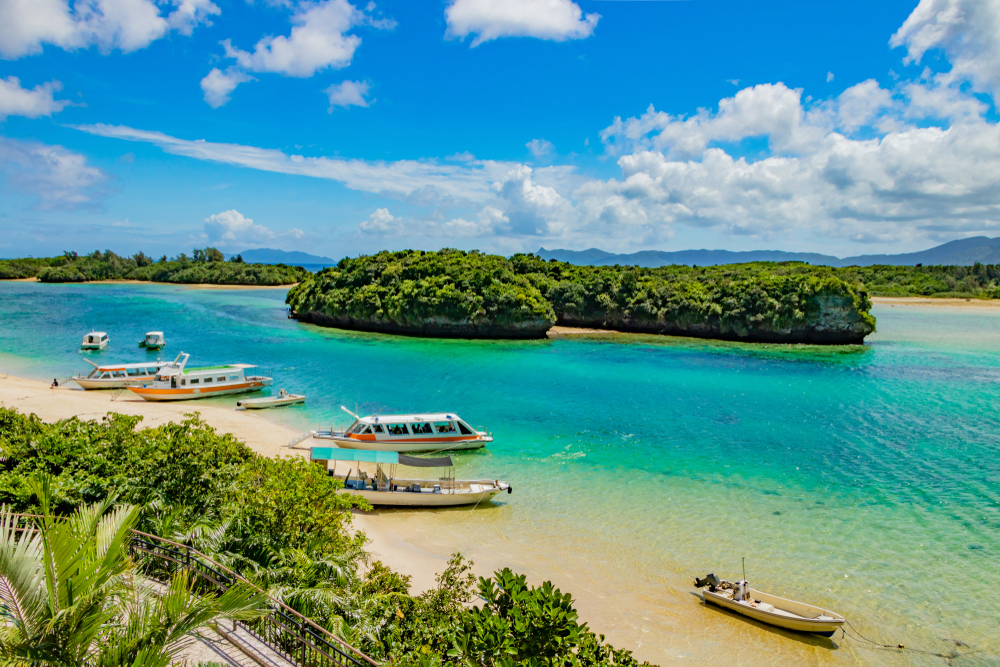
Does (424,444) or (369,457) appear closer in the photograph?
(369,457)

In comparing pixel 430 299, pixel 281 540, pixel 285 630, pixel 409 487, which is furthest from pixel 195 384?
pixel 430 299

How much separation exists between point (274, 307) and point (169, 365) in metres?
61.1

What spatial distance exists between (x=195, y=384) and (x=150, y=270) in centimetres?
15460

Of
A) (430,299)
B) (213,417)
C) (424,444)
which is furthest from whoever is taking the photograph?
(430,299)

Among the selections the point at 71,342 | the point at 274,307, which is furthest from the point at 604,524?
the point at 274,307

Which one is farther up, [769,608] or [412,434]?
[412,434]

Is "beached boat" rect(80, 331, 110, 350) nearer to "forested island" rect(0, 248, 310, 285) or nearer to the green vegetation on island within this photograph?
the green vegetation on island

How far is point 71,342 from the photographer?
55.0 metres

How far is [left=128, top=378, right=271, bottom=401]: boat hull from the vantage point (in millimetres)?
36250

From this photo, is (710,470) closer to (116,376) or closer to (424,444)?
(424,444)

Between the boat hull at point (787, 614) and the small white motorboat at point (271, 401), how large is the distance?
28.8 metres

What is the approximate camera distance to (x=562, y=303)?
272 feet

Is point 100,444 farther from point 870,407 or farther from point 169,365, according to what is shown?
point 870,407

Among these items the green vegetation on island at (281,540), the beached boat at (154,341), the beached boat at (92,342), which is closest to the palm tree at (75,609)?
the green vegetation on island at (281,540)
